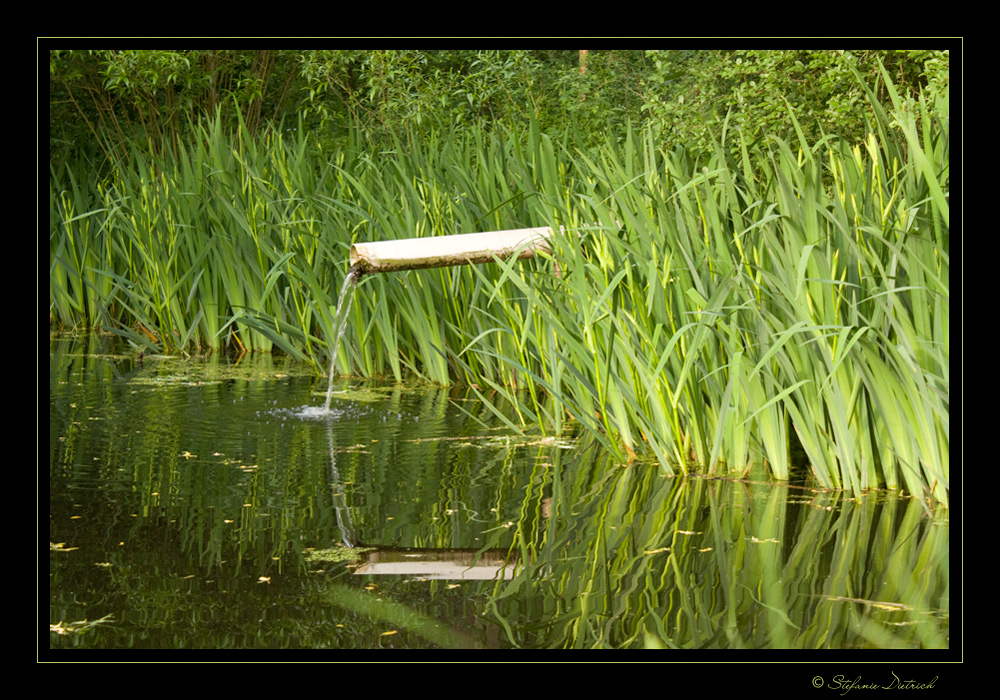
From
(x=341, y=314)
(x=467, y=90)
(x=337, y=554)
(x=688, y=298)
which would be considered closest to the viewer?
(x=337, y=554)

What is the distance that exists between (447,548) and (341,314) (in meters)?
2.22

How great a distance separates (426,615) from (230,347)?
3.56 meters

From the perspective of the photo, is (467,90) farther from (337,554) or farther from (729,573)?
(729,573)

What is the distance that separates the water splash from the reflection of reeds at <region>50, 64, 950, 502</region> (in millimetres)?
48

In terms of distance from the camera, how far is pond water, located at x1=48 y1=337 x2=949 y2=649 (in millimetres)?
2027

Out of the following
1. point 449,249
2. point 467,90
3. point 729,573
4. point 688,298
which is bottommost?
point 729,573

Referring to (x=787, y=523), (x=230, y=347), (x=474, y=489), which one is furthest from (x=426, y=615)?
(x=230, y=347)

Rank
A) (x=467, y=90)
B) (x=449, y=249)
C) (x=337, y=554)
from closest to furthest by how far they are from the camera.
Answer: (x=337, y=554)
(x=449, y=249)
(x=467, y=90)

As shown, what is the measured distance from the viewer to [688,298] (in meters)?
2.99

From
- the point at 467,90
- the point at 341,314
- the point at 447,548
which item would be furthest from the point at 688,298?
the point at 467,90

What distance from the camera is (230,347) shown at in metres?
5.36

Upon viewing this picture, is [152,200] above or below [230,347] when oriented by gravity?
above

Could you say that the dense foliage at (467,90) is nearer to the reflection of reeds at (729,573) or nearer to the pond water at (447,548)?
the pond water at (447,548)
